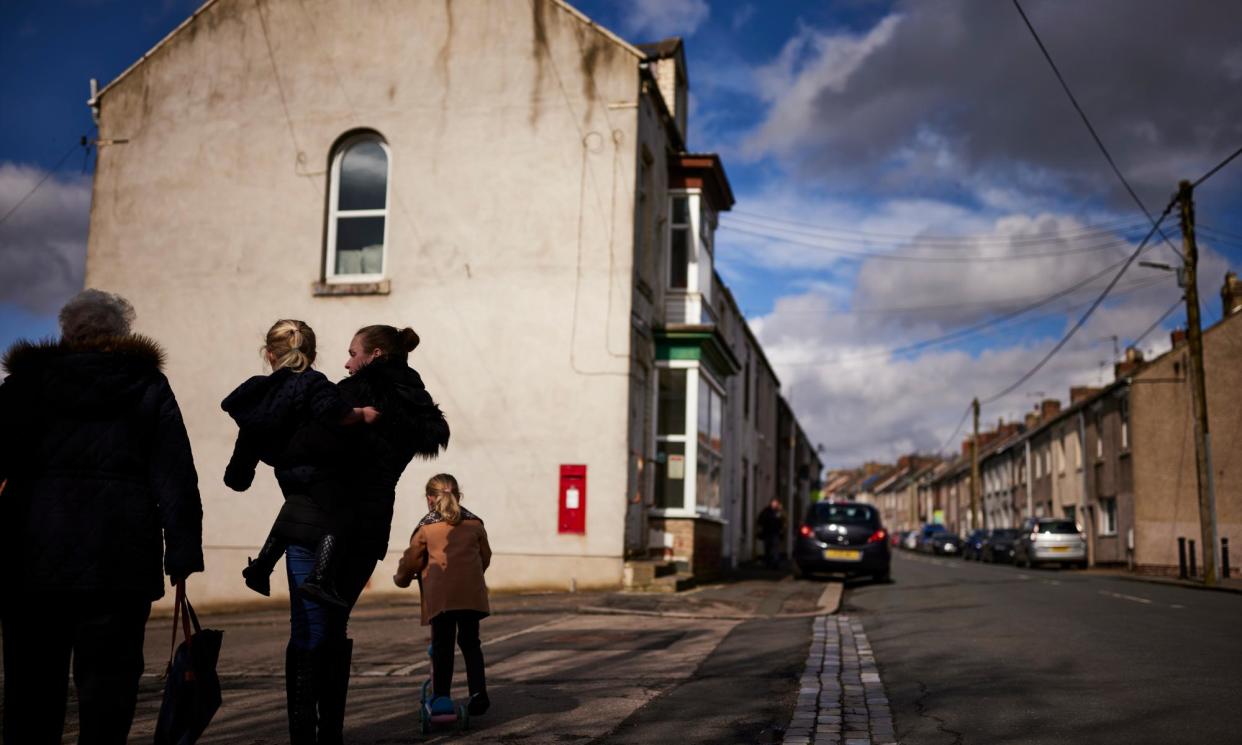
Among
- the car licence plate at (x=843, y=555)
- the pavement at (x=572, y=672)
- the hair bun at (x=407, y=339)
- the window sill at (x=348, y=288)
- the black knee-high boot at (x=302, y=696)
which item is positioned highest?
the window sill at (x=348, y=288)

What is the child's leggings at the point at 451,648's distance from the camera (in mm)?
5992

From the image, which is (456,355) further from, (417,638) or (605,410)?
(417,638)

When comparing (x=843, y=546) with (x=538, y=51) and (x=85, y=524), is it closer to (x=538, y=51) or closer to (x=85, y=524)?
(x=538, y=51)

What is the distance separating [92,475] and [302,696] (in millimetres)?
1336

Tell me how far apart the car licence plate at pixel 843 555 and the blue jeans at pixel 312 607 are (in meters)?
16.1

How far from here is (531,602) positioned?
14539 mm

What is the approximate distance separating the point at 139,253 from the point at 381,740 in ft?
47.5

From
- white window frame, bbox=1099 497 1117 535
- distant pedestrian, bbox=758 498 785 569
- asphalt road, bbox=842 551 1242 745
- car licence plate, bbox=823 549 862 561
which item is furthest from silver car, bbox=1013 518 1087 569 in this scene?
asphalt road, bbox=842 551 1242 745

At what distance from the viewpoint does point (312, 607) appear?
4574 mm

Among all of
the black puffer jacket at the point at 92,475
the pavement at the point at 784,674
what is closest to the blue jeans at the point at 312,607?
the black puffer jacket at the point at 92,475

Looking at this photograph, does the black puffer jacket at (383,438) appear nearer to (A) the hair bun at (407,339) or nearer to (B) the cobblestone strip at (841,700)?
(A) the hair bun at (407,339)

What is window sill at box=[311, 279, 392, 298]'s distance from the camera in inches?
664

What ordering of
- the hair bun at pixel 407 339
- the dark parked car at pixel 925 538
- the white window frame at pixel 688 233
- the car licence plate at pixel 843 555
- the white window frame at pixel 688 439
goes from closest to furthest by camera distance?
the hair bun at pixel 407 339
the white window frame at pixel 688 439
the white window frame at pixel 688 233
the car licence plate at pixel 843 555
the dark parked car at pixel 925 538

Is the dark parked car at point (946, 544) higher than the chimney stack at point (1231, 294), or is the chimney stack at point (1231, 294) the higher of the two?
the chimney stack at point (1231, 294)
